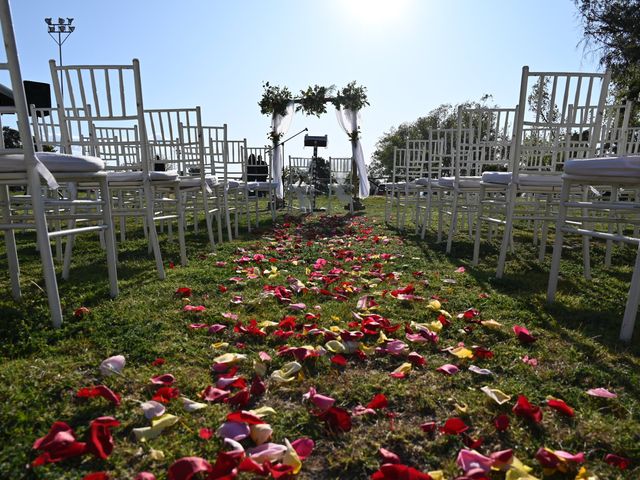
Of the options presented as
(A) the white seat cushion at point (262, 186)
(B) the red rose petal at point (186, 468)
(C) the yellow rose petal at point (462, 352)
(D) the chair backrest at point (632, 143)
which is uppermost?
(D) the chair backrest at point (632, 143)

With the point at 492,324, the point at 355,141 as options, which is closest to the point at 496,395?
the point at 492,324

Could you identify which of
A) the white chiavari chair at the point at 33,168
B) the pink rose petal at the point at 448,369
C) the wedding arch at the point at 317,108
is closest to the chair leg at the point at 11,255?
the white chiavari chair at the point at 33,168

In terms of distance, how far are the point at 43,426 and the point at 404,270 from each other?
110 inches

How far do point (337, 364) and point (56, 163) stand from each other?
171cm

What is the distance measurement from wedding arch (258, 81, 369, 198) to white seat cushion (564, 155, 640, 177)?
10.5m

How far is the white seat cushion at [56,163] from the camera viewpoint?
192cm

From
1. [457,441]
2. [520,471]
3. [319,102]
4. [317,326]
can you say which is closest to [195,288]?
[317,326]

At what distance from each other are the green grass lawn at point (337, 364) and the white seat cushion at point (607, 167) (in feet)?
2.53

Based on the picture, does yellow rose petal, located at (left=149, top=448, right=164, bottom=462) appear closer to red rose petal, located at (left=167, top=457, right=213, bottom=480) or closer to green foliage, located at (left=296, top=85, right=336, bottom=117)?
red rose petal, located at (left=167, top=457, right=213, bottom=480)

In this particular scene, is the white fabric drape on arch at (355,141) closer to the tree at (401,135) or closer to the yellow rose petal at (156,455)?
the yellow rose petal at (156,455)

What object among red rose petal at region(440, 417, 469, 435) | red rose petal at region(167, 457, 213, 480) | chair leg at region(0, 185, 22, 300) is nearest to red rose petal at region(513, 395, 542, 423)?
red rose petal at region(440, 417, 469, 435)

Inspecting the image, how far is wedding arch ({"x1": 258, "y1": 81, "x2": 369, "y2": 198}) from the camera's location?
41.3 ft

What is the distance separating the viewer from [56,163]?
2.14m

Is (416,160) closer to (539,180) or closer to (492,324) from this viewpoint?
(539,180)
